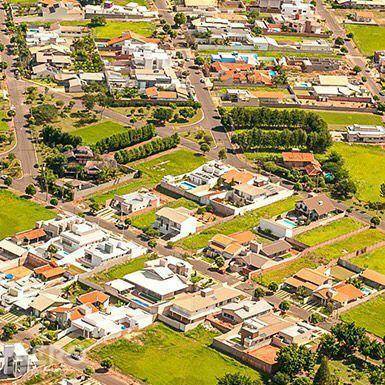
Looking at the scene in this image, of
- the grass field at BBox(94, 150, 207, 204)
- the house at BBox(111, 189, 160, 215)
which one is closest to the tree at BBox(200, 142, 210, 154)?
the grass field at BBox(94, 150, 207, 204)

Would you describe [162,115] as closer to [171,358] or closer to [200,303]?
[200,303]

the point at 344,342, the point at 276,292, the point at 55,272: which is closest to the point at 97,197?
the point at 55,272

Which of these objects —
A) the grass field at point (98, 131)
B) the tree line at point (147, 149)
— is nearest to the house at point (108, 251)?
the tree line at point (147, 149)

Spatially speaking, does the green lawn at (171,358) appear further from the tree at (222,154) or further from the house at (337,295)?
the tree at (222,154)

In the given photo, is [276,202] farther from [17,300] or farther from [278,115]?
[17,300]

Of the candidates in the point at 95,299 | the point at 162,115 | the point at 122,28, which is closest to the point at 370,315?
the point at 95,299
